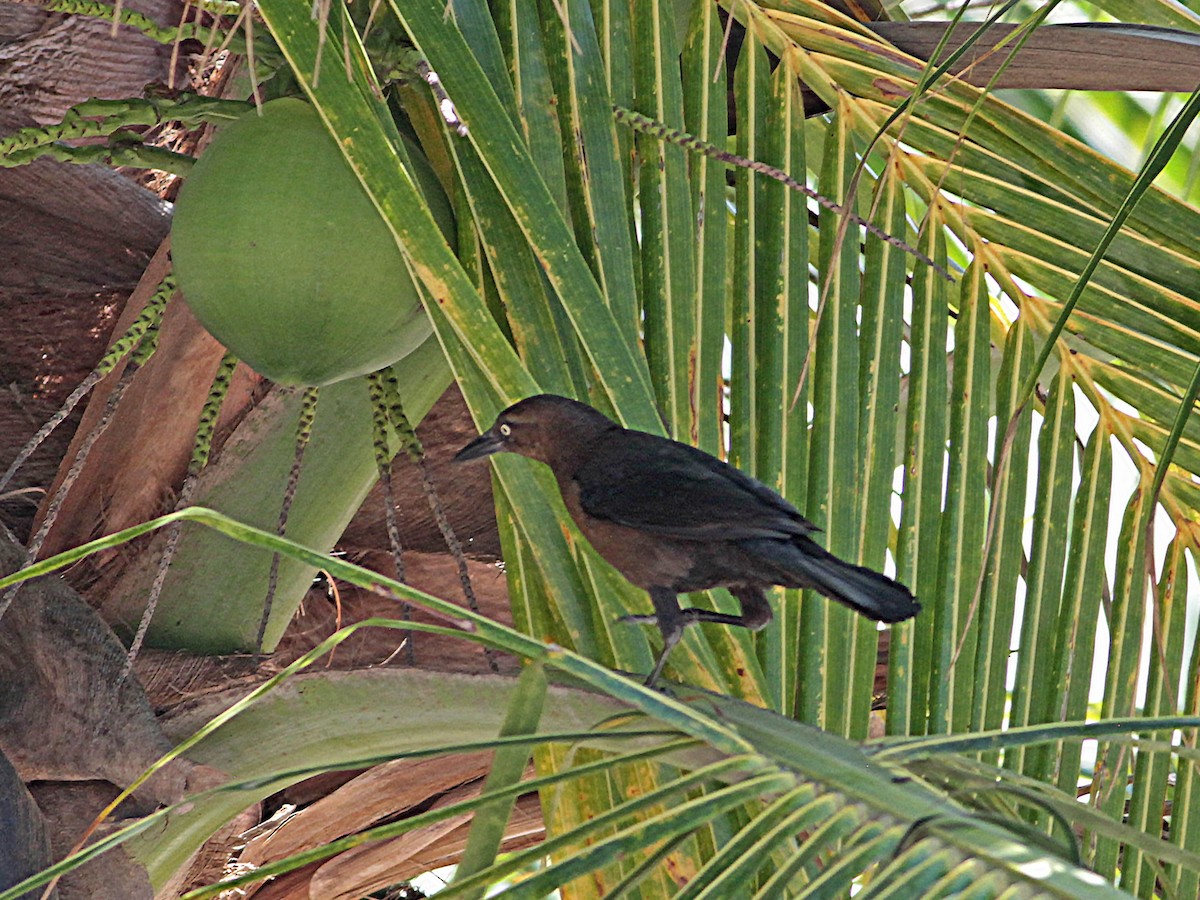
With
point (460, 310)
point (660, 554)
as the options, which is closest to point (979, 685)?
point (660, 554)

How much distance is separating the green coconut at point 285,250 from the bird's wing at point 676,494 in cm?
24

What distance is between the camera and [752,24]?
1.32 m

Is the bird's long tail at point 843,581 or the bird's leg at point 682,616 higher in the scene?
the bird's long tail at point 843,581

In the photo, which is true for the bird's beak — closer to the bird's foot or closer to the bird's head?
the bird's head

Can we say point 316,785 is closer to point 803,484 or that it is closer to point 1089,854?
point 803,484

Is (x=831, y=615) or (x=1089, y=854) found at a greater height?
(x=831, y=615)

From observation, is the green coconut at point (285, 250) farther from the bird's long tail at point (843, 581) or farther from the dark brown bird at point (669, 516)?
the bird's long tail at point (843, 581)

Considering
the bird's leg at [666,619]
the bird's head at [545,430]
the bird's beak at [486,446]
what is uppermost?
the bird's head at [545,430]

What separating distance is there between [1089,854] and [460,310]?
0.75m

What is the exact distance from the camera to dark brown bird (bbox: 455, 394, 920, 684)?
106 cm

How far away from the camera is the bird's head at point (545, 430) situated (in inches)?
44.6

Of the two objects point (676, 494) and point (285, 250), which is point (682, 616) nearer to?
point (676, 494)

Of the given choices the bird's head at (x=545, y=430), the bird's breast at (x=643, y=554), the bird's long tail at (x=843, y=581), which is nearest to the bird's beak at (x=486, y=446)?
the bird's head at (x=545, y=430)

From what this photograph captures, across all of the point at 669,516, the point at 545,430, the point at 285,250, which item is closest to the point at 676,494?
the point at 669,516
